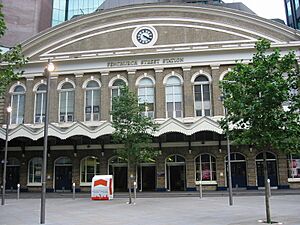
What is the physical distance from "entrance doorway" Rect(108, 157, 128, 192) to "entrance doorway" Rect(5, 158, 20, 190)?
917cm

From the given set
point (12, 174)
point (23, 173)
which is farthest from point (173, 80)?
point (12, 174)

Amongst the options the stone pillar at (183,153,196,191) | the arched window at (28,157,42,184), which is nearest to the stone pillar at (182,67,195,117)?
the stone pillar at (183,153,196,191)

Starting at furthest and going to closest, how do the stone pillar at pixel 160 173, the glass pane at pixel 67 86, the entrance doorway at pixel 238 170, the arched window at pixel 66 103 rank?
the glass pane at pixel 67 86 < the arched window at pixel 66 103 < the stone pillar at pixel 160 173 < the entrance doorway at pixel 238 170

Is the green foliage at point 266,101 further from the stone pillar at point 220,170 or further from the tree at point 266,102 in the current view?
the stone pillar at point 220,170

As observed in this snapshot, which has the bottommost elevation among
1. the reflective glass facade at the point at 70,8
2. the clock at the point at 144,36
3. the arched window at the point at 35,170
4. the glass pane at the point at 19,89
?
the arched window at the point at 35,170

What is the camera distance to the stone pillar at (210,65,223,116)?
28.7 meters

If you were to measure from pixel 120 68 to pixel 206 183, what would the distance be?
1286 centimetres

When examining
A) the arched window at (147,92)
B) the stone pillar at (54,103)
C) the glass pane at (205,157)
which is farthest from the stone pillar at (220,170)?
Result: the stone pillar at (54,103)

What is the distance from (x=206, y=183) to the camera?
2780 cm

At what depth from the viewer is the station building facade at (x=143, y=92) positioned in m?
28.0

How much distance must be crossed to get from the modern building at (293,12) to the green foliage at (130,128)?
37.4 m

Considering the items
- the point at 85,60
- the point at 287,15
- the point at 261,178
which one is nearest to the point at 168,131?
the point at 261,178

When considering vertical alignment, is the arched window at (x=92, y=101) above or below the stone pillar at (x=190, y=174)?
above

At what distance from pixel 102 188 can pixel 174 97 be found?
1115cm
